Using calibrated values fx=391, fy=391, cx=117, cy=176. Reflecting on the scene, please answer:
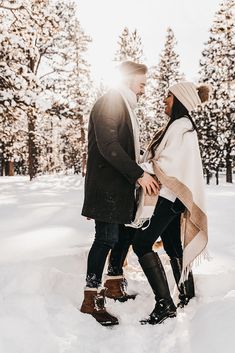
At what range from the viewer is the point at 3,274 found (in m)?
3.89

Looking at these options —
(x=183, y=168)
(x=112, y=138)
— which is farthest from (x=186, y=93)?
(x=112, y=138)

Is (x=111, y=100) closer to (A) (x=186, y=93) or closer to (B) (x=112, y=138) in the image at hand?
(B) (x=112, y=138)

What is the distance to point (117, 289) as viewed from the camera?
3865 mm

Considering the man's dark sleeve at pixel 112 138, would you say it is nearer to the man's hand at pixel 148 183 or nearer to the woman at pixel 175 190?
the man's hand at pixel 148 183

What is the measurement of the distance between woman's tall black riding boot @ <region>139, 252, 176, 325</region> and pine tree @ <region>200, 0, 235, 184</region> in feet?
87.2

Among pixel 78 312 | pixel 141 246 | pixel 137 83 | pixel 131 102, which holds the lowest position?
pixel 78 312

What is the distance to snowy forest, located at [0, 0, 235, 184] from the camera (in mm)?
9594

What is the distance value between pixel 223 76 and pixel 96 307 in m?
30.1

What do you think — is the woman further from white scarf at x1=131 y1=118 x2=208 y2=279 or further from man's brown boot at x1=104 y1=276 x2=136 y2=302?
man's brown boot at x1=104 y1=276 x2=136 y2=302

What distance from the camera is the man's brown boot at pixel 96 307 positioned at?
10.7 feet

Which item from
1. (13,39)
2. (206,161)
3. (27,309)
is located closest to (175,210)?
(27,309)

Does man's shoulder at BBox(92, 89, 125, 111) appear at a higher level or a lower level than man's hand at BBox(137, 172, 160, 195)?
higher

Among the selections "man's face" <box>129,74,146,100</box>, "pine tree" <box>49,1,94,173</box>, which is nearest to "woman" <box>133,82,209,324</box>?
"man's face" <box>129,74,146,100</box>

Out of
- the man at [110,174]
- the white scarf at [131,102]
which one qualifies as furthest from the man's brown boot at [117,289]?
the white scarf at [131,102]
